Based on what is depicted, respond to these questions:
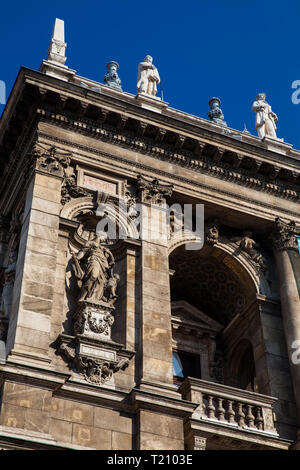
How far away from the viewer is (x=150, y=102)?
84.6ft

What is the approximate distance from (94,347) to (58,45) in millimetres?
11371

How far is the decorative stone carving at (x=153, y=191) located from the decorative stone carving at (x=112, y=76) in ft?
15.5

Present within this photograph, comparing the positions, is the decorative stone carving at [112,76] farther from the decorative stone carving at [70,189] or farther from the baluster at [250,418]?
the baluster at [250,418]

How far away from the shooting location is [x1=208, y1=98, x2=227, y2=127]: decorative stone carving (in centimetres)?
2900

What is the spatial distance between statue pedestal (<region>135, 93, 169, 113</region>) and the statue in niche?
5798 mm

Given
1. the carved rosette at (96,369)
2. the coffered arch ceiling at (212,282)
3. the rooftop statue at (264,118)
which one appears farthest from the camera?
the rooftop statue at (264,118)

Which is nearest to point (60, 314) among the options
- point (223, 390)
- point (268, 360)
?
point (223, 390)

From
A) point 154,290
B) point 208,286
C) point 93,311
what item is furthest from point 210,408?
point 208,286

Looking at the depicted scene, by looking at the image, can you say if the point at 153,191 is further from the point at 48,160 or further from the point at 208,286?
the point at 208,286

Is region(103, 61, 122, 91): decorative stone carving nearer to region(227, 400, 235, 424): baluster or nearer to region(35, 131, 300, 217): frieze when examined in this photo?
region(35, 131, 300, 217): frieze

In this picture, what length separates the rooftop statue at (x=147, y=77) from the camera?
2675 centimetres

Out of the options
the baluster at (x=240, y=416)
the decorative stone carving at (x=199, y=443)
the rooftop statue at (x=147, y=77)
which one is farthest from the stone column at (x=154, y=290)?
the rooftop statue at (x=147, y=77)

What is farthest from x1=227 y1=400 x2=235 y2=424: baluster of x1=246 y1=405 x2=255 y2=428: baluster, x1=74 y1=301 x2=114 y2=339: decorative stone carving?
x1=74 y1=301 x2=114 y2=339: decorative stone carving

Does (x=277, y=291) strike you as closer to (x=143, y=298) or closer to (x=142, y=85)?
(x=143, y=298)
